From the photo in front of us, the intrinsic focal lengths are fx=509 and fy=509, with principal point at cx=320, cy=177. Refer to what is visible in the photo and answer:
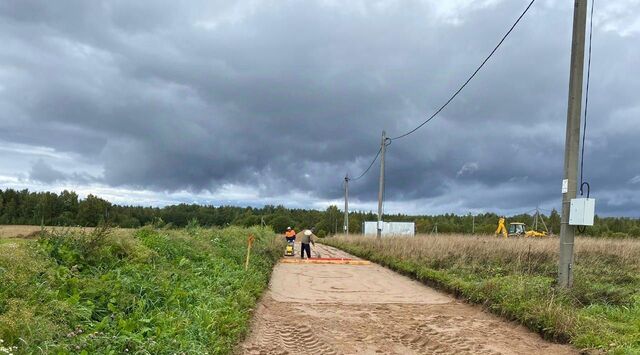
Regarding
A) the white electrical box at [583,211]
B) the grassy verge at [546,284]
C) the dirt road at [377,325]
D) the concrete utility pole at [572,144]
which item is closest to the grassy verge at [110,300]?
the dirt road at [377,325]

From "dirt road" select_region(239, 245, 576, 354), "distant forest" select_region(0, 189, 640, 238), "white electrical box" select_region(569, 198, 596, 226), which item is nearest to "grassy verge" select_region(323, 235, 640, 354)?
"dirt road" select_region(239, 245, 576, 354)

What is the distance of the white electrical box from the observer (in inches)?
360

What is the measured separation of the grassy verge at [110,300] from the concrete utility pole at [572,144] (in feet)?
19.6

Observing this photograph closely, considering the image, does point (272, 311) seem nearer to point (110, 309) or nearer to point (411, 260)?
point (110, 309)

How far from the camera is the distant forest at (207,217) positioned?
13.9m

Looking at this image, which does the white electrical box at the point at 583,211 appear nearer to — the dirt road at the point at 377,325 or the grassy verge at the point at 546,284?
the grassy verge at the point at 546,284

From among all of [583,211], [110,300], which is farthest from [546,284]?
[110,300]

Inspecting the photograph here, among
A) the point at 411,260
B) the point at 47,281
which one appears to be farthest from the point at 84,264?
the point at 411,260

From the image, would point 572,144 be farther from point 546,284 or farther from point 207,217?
point 207,217

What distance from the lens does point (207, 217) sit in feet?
138

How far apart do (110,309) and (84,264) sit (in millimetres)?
2126

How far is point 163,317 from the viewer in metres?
6.39

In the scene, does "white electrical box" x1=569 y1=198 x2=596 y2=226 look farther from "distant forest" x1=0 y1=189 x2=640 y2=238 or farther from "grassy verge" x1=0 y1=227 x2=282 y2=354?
"distant forest" x1=0 y1=189 x2=640 y2=238

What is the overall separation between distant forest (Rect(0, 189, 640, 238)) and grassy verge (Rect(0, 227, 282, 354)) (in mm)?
1287
